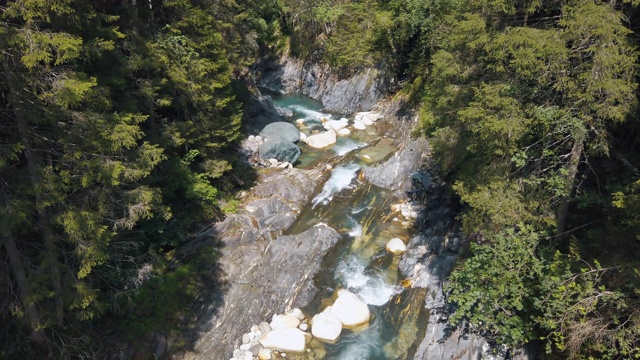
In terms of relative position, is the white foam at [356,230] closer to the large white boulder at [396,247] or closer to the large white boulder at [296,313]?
the large white boulder at [396,247]

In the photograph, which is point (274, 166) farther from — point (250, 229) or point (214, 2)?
point (214, 2)

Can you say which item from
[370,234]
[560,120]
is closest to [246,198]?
[370,234]

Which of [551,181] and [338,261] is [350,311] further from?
[551,181]

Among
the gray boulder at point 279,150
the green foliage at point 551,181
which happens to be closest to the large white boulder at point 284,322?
the green foliage at point 551,181

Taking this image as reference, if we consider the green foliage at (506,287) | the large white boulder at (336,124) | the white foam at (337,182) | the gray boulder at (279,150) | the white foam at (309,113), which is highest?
the green foliage at (506,287)

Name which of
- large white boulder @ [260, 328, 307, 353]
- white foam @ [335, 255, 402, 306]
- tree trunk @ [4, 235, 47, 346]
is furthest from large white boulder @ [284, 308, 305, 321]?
tree trunk @ [4, 235, 47, 346]

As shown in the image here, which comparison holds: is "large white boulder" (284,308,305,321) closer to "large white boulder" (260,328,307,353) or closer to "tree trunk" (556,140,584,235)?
"large white boulder" (260,328,307,353)
